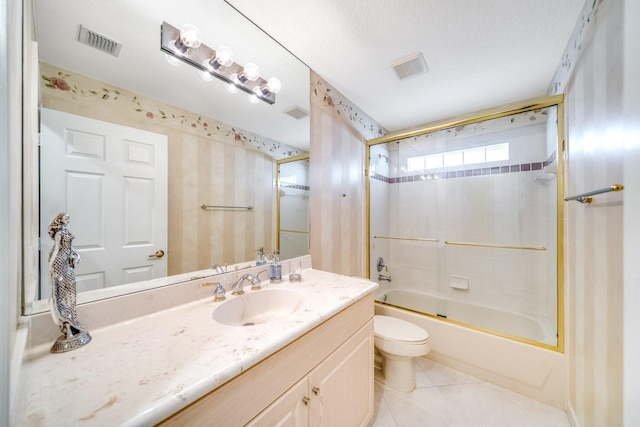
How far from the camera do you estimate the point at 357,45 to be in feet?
4.50

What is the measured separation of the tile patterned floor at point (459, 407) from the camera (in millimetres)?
1274

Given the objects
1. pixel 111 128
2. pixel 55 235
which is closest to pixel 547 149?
pixel 111 128

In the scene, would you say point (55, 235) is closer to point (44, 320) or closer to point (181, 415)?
point (44, 320)

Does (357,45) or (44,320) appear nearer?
(44,320)

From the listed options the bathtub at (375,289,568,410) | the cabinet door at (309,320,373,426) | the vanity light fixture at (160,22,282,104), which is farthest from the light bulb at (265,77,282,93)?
the bathtub at (375,289,568,410)

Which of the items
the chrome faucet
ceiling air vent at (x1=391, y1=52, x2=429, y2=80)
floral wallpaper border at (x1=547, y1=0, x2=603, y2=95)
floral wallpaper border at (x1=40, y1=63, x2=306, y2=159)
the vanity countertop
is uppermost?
ceiling air vent at (x1=391, y1=52, x2=429, y2=80)

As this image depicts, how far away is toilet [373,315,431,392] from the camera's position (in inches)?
56.8

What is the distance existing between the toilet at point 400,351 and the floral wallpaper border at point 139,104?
1.50 metres

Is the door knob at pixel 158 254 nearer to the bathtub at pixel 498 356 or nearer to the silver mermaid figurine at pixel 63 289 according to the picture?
the silver mermaid figurine at pixel 63 289

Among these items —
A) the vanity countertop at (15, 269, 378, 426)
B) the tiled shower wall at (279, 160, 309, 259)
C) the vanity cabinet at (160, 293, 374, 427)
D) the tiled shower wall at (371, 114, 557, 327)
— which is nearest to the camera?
the vanity countertop at (15, 269, 378, 426)

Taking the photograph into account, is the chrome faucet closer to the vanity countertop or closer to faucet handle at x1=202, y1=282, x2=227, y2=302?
faucet handle at x1=202, y1=282, x2=227, y2=302

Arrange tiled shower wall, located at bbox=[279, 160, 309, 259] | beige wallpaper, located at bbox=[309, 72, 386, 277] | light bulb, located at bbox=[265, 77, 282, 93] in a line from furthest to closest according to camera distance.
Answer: beige wallpaper, located at bbox=[309, 72, 386, 277] < tiled shower wall, located at bbox=[279, 160, 309, 259] < light bulb, located at bbox=[265, 77, 282, 93]

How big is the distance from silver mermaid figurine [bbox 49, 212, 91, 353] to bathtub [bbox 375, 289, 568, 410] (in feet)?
6.42

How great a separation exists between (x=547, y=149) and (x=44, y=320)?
3043 mm
